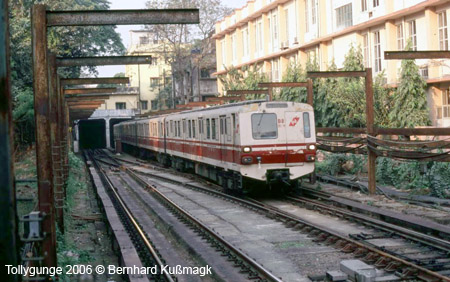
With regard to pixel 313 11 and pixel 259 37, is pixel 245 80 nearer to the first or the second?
pixel 313 11

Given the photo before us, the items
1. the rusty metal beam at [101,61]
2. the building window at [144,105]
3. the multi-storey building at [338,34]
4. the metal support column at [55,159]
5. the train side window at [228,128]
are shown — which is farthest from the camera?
the building window at [144,105]

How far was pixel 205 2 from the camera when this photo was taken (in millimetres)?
50062

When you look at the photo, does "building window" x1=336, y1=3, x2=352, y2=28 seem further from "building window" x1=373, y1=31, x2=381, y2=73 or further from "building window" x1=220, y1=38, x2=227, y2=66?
"building window" x1=220, y1=38, x2=227, y2=66

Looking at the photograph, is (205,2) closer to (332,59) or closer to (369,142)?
(332,59)

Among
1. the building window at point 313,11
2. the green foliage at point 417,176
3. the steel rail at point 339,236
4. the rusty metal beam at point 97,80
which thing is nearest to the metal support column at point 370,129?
the green foliage at point 417,176

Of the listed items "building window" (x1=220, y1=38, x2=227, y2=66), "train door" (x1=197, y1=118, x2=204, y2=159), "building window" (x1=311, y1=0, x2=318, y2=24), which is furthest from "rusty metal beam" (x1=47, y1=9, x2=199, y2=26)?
"building window" (x1=220, y1=38, x2=227, y2=66)

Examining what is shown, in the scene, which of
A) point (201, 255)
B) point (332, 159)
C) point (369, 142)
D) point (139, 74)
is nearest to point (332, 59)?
point (332, 159)

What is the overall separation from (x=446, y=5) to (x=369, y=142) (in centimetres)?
1160

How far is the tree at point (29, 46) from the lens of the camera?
86.3 feet

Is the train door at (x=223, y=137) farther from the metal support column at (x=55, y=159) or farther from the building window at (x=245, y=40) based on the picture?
the building window at (x=245, y=40)

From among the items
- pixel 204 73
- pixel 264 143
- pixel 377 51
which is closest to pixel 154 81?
pixel 204 73

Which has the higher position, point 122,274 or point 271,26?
point 271,26

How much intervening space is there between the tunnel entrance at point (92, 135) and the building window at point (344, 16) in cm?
3672

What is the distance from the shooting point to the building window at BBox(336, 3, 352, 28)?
3338 cm
